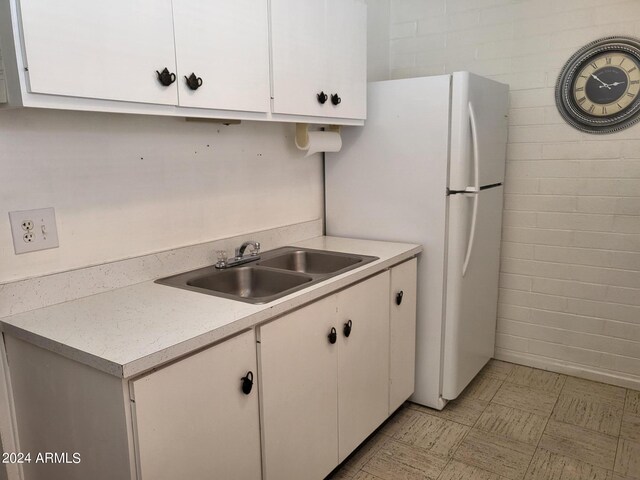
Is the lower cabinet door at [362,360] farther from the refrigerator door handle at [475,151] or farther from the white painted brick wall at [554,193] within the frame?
the white painted brick wall at [554,193]

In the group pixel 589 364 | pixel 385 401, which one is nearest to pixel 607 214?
pixel 589 364

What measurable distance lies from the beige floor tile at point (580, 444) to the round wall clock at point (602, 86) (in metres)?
1.54

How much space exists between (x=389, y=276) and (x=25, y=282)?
137 centimetres

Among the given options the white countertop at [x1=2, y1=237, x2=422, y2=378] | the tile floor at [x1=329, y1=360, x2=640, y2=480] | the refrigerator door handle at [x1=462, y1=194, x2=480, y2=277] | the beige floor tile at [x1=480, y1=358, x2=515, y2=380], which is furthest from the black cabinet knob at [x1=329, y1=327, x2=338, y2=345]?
the beige floor tile at [x1=480, y1=358, x2=515, y2=380]

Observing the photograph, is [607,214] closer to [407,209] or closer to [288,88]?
[407,209]

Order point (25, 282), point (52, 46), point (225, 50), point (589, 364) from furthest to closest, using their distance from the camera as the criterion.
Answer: point (589, 364), point (225, 50), point (25, 282), point (52, 46)

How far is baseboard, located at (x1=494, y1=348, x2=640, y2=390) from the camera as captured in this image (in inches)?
106

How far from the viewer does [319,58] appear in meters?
2.02

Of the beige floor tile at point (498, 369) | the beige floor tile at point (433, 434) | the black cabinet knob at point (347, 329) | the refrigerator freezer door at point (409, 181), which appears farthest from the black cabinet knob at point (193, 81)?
the beige floor tile at point (498, 369)

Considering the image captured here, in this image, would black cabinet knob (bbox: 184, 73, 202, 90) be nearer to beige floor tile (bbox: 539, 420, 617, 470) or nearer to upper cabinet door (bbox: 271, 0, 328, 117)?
upper cabinet door (bbox: 271, 0, 328, 117)

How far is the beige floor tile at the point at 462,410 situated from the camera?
2398 millimetres

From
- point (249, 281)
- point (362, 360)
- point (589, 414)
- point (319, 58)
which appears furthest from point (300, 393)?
point (589, 414)

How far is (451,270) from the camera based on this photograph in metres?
2.33

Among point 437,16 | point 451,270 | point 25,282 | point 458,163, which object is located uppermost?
point 437,16
